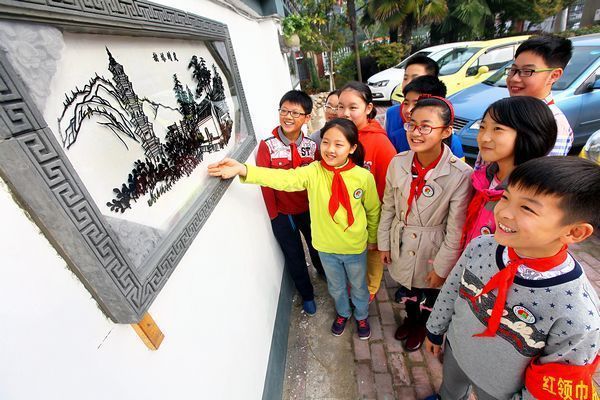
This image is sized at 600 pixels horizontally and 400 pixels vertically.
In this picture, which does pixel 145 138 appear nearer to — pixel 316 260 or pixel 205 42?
pixel 205 42

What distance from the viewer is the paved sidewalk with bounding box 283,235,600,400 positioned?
1938 mm

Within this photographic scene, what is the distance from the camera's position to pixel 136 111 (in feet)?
2.85

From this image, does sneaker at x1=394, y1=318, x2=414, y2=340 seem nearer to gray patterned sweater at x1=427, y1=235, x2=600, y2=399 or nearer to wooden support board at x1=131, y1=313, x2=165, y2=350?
gray patterned sweater at x1=427, y1=235, x2=600, y2=399

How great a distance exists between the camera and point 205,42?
4.83 feet

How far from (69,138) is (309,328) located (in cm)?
226

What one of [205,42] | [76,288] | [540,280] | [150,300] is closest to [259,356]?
[150,300]

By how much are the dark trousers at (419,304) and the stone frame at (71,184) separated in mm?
1728

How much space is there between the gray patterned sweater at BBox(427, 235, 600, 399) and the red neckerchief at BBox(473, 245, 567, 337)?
35mm

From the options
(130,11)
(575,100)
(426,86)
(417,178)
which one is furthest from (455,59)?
(130,11)

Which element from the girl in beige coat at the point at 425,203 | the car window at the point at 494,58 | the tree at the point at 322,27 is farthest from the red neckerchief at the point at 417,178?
the tree at the point at 322,27

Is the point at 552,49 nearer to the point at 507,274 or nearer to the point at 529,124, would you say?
the point at 529,124

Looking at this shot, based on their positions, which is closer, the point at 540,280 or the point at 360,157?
the point at 540,280

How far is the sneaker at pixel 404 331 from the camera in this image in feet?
7.27

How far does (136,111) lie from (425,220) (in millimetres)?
1493
